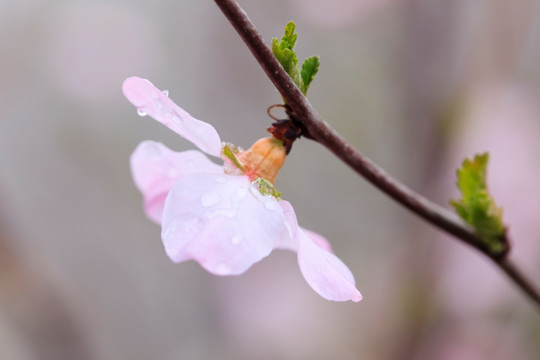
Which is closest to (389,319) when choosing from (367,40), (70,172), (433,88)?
(433,88)

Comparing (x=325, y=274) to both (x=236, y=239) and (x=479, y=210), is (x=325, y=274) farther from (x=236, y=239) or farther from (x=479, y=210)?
(x=479, y=210)

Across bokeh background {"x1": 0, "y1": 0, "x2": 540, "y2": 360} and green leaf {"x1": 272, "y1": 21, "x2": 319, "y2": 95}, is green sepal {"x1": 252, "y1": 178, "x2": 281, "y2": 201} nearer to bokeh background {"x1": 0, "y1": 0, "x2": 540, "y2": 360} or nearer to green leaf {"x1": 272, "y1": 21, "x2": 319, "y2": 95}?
green leaf {"x1": 272, "y1": 21, "x2": 319, "y2": 95}

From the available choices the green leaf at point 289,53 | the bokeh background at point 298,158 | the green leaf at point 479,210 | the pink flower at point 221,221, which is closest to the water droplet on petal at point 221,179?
the pink flower at point 221,221

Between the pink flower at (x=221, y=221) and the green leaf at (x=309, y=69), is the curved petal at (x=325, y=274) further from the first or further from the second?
the green leaf at (x=309, y=69)

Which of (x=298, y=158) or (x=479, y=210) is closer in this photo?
(x=479, y=210)

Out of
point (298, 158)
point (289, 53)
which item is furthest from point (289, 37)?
point (298, 158)

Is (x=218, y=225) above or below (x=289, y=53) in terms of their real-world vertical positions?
below
